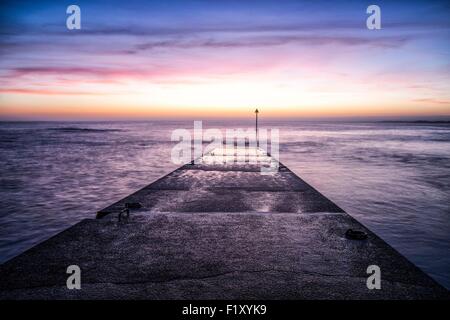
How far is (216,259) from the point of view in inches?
205

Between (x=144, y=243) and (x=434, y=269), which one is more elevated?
(x=144, y=243)

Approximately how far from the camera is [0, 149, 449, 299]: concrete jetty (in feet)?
13.8

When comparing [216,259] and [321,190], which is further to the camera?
[321,190]

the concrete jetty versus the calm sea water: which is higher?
the concrete jetty

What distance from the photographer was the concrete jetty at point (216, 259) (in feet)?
13.8

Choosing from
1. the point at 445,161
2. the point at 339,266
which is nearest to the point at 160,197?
the point at 339,266

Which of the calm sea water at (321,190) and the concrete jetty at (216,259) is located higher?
the concrete jetty at (216,259)

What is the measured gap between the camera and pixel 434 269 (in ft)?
22.7

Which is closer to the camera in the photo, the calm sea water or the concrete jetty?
the concrete jetty

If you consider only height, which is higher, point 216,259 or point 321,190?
point 216,259

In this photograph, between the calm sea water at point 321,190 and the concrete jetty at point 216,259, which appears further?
the calm sea water at point 321,190
